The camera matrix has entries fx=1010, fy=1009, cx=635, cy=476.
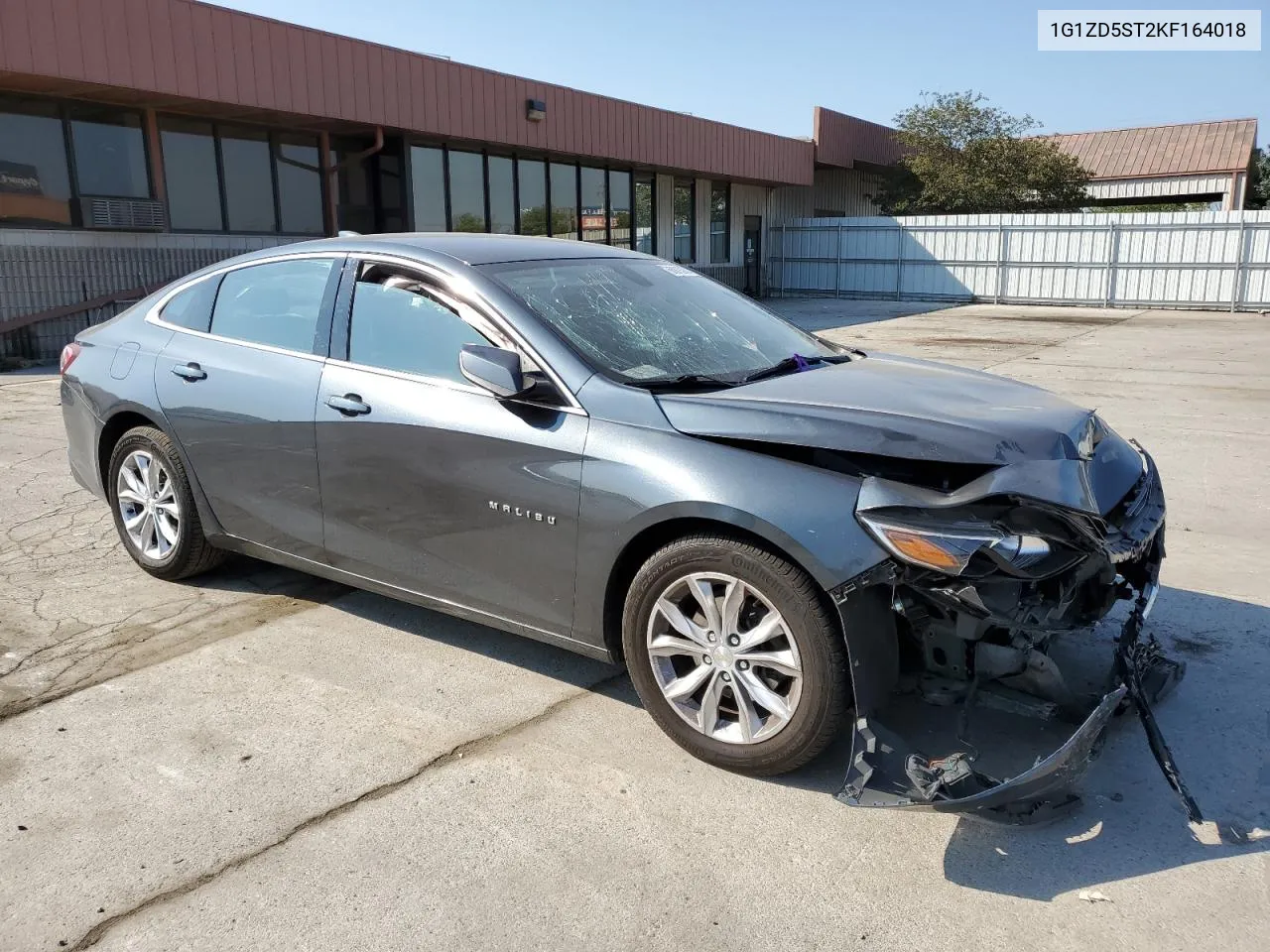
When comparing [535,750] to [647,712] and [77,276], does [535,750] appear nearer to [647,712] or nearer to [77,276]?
[647,712]

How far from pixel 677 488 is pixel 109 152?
49.2 feet

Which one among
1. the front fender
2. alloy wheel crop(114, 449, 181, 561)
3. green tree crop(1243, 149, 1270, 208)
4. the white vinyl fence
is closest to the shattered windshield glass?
the front fender

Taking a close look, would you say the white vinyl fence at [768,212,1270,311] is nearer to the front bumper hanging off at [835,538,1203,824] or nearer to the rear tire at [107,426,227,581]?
the front bumper hanging off at [835,538,1203,824]

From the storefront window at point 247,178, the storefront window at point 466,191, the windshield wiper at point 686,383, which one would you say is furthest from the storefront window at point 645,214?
the windshield wiper at point 686,383

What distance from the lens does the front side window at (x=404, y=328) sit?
3693 mm

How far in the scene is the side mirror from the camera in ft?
A: 11.0

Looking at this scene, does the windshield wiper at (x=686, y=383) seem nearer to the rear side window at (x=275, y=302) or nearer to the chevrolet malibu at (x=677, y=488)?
the chevrolet malibu at (x=677, y=488)

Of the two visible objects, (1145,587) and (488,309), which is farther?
(488,309)

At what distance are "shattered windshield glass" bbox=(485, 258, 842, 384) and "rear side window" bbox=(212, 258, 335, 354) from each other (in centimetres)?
85

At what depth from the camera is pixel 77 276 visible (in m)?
14.5

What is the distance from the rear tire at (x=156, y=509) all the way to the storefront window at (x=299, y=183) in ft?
44.6

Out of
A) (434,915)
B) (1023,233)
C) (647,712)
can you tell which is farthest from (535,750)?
(1023,233)

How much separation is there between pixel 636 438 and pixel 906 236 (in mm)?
27776

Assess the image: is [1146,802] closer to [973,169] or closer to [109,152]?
[109,152]
